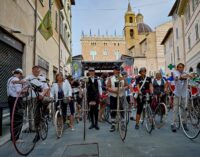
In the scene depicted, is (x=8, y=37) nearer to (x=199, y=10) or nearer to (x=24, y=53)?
(x=24, y=53)

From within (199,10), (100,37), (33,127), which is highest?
(100,37)

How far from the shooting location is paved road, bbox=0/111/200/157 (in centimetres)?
494

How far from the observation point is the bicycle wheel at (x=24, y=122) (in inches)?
181

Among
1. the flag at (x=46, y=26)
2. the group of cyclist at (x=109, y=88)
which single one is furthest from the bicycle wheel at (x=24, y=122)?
the flag at (x=46, y=26)

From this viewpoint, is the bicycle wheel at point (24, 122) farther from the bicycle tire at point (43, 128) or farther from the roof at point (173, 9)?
the roof at point (173, 9)

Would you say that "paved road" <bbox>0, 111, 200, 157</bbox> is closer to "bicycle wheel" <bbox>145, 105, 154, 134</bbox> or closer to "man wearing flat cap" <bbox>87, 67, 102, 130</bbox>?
"bicycle wheel" <bbox>145, 105, 154, 134</bbox>

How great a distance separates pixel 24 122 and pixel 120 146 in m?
2.11

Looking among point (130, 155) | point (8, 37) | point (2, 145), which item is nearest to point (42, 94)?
point (2, 145)

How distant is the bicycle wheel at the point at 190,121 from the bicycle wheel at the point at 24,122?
3.64 metres

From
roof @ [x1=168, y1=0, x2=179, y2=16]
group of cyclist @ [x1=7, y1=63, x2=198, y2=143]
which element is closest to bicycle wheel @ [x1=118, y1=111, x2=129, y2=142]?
group of cyclist @ [x1=7, y1=63, x2=198, y2=143]

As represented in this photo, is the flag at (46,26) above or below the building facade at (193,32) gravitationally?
below

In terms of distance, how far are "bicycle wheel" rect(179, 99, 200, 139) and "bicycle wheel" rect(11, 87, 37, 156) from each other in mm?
3640

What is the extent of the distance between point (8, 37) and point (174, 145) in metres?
6.59

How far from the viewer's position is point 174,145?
5504 mm
